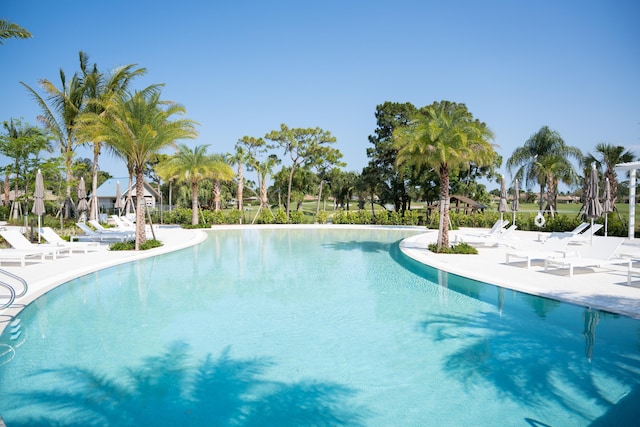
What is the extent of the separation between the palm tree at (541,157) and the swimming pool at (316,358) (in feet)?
68.6

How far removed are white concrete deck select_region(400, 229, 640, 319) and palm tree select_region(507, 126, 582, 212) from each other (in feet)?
53.9

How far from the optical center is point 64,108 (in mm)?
21766

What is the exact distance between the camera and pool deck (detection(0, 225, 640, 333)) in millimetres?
7250

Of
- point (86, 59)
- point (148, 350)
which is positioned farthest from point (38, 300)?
point (86, 59)

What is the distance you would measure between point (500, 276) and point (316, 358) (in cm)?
635

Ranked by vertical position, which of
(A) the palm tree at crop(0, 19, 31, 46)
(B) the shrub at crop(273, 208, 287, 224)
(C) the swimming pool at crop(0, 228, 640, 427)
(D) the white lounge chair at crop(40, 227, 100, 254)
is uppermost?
(A) the palm tree at crop(0, 19, 31, 46)

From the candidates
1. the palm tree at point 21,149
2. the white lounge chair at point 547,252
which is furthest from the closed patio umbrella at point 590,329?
the palm tree at point 21,149

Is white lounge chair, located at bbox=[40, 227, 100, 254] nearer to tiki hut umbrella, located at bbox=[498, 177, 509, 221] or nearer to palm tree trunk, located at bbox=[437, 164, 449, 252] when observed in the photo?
palm tree trunk, located at bbox=[437, 164, 449, 252]

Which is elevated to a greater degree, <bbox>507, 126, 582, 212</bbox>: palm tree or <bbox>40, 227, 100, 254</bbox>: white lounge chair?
<bbox>507, 126, 582, 212</bbox>: palm tree

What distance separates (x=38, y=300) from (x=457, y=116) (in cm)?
1356

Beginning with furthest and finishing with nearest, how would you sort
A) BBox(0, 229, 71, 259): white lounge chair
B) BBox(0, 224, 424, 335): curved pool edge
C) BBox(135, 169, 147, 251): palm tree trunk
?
BBox(135, 169, 147, 251): palm tree trunk → BBox(0, 229, 71, 259): white lounge chair → BBox(0, 224, 424, 335): curved pool edge

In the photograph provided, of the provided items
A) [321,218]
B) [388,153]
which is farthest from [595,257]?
[388,153]

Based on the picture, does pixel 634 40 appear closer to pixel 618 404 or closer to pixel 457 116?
pixel 457 116

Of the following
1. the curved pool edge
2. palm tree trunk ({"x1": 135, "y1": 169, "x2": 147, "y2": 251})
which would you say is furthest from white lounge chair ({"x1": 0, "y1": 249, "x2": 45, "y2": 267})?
palm tree trunk ({"x1": 135, "y1": 169, "x2": 147, "y2": 251})
